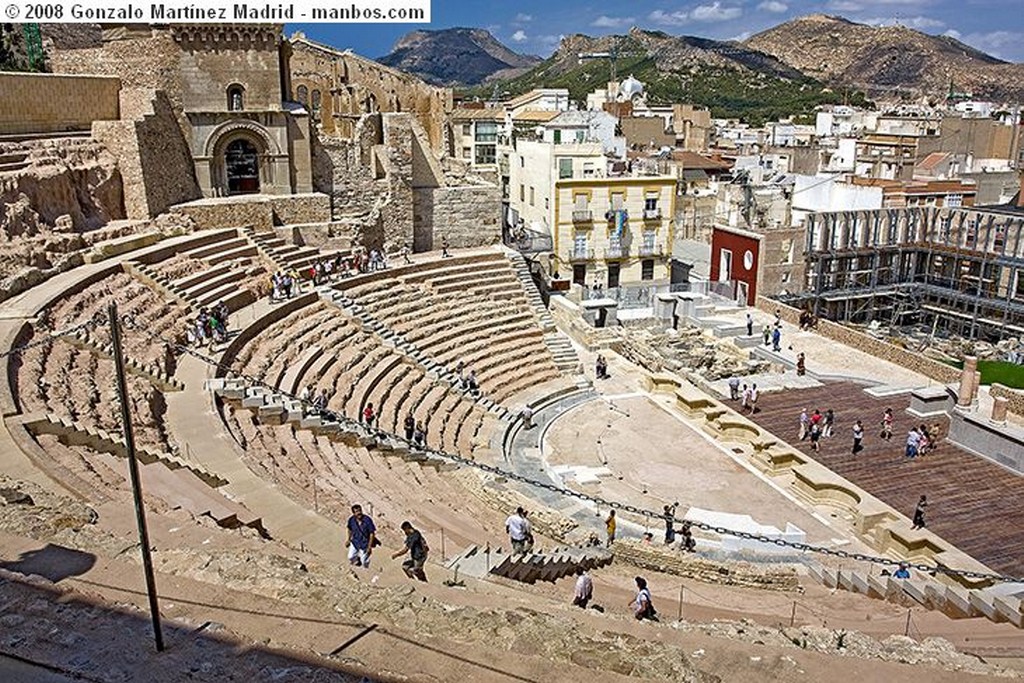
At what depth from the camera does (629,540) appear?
1423 centimetres

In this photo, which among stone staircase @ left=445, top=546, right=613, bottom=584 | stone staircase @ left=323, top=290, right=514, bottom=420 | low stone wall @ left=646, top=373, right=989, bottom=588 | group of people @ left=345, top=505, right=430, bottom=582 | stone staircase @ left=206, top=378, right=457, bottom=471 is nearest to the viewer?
group of people @ left=345, top=505, right=430, bottom=582

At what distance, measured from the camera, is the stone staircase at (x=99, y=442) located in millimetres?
10742

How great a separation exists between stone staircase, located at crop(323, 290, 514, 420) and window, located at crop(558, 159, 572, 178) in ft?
43.8

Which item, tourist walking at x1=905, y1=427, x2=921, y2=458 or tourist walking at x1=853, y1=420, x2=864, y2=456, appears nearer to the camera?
tourist walking at x1=905, y1=427, x2=921, y2=458

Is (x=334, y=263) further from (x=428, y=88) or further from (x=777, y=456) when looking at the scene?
(x=428, y=88)

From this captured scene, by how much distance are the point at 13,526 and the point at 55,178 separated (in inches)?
633

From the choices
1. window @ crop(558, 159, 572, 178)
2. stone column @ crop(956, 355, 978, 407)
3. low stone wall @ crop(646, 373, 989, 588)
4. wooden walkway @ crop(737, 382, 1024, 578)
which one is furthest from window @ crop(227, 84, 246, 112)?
stone column @ crop(956, 355, 978, 407)

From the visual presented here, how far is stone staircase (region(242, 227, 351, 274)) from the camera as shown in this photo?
77.9ft

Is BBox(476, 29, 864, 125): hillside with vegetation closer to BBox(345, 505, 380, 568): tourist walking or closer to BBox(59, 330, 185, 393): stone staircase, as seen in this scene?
BBox(59, 330, 185, 393): stone staircase

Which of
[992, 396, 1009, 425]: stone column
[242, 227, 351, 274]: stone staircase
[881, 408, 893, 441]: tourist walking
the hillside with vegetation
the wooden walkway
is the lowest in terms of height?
the wooden walkway

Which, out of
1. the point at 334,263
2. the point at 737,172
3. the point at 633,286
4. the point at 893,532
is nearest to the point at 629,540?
the point at 893,532

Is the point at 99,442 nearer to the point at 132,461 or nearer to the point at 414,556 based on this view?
the point at 414,556

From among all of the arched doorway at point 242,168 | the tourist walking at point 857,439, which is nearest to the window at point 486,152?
the arched doorway at point 242,168

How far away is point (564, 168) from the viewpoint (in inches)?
1309
